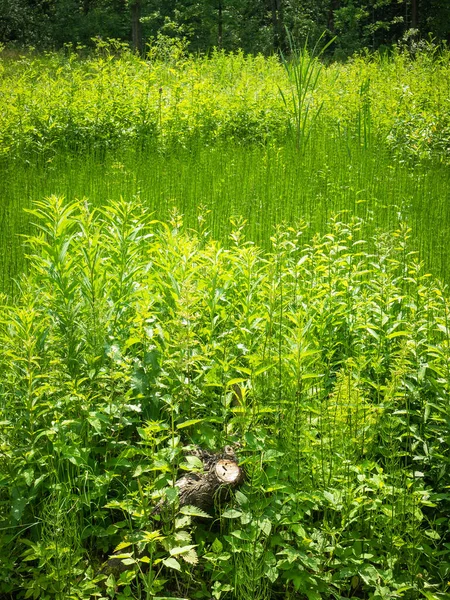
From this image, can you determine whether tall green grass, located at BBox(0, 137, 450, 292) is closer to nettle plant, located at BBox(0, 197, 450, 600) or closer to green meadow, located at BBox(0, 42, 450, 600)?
green meadow, located at BBox(0, 42, 450, 600)

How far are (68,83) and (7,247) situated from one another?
19.5 feet

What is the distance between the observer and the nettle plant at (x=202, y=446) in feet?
7.98

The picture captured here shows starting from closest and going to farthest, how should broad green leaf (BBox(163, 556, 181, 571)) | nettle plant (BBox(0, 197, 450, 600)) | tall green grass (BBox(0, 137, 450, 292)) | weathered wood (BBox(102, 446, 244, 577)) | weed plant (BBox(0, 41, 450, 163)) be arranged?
broad green leaf (BBox(163, 556, 181, 571))
nettle plant (BBox(0, 197, 450, 600))
weathered wood (BBox(102, 446, 244, 577))
tall green grass (BBox(0, 137, 450, 292))
weed plant (BBox(0, 41, 450, 163))

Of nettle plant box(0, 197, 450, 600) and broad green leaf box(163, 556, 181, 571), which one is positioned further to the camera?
nettle plant box(0, 197, 450, 600)

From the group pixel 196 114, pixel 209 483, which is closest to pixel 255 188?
pixel 196 114

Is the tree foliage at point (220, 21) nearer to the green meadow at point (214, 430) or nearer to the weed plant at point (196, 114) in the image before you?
the weed plant at point (196, 114)

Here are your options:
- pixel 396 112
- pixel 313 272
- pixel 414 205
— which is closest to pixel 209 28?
pixel 396 112

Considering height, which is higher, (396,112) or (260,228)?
Result: (396,112)

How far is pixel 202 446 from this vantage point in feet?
9.50

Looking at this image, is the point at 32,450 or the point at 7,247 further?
the point at 7,247

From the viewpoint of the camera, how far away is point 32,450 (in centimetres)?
262

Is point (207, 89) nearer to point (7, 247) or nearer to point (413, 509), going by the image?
point (7, 247)

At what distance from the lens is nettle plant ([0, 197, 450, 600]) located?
7.98 ft

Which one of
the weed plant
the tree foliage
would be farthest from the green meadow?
the tree foliage
